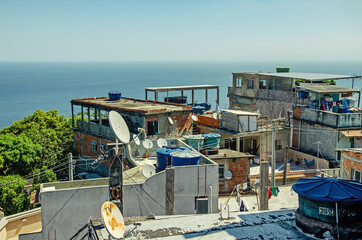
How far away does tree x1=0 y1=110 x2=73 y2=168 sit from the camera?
4218 centimetres

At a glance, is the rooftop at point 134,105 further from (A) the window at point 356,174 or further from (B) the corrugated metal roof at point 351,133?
(A) the window at point 356,174

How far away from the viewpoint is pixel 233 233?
13734mm

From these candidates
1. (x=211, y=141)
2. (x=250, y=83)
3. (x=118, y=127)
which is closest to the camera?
(x=118, y=127)

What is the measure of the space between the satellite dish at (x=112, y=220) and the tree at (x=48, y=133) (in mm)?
28613

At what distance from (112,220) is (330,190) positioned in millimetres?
7656

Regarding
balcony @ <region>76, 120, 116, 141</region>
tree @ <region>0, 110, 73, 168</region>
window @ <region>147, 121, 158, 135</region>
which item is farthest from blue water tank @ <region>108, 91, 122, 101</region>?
window @ <region>147, 121, 158, 135</region>

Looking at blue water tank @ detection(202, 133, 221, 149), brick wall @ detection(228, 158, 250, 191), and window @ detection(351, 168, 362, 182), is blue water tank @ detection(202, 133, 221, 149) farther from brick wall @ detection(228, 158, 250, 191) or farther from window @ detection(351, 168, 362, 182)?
window @ detection(351, 168, 362, 182)

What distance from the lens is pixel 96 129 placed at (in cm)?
4000

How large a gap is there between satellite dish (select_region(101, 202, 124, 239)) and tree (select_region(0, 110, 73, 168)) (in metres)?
28.6

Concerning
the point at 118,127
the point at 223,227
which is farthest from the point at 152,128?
the point at 223,227

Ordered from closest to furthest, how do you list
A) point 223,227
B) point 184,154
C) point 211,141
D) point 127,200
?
point 223,227
point 127,200
point 184,154
point 211,141

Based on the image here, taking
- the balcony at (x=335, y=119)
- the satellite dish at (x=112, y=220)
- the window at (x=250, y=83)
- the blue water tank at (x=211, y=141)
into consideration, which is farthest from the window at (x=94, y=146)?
the satellite dish at (x=112, y=220)

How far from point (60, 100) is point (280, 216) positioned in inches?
7221

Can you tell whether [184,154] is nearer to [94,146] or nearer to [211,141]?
[211,141]
